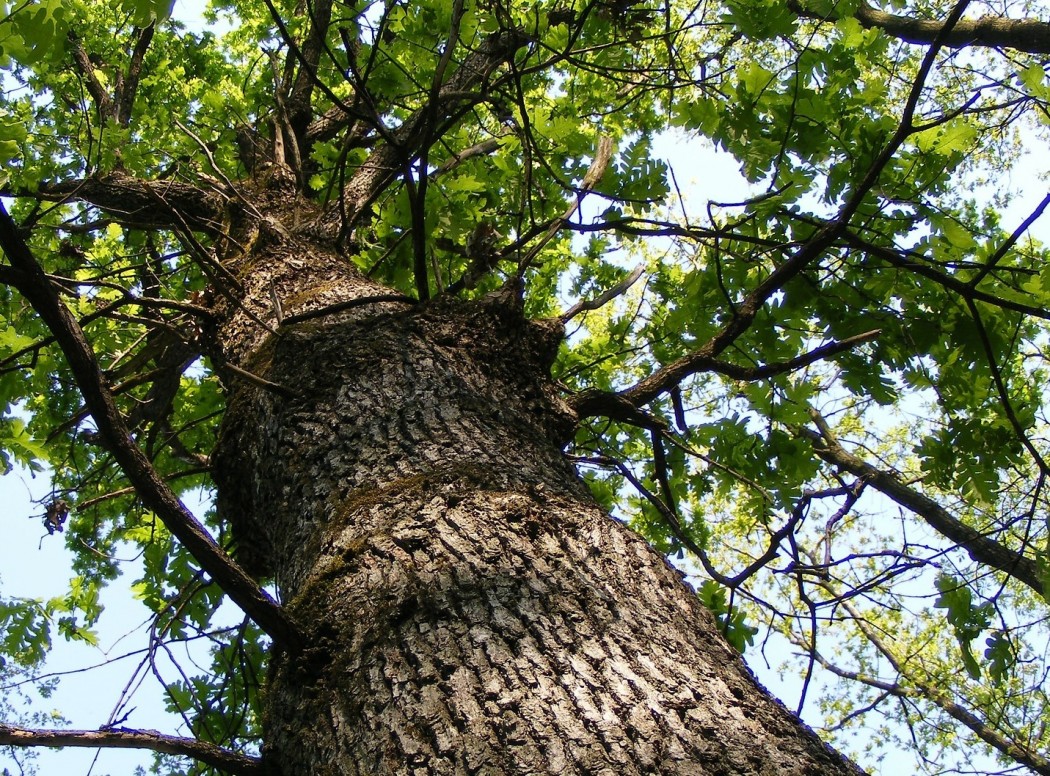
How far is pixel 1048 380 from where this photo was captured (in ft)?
14.1

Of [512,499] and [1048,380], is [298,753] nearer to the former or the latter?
[512,499]

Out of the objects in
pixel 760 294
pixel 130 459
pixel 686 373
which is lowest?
pixel 130 459

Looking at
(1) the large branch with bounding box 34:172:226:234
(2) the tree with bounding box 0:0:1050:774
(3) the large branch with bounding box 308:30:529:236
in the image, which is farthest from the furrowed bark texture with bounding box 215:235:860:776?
(1) the large branch with bounding box 34:172:226:234

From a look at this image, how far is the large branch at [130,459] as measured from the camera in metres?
1.27

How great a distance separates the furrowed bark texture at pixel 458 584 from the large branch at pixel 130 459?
0.41ft

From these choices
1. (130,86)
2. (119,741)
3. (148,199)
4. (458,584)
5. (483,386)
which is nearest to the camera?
(119,741)

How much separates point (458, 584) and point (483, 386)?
76 centimetres

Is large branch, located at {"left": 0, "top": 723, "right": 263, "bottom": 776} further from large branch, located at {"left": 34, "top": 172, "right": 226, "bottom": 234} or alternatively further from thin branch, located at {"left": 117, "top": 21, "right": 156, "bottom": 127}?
thin branch, located at {"left": 117, "top": 21, "right": 156, "bottom": 127}

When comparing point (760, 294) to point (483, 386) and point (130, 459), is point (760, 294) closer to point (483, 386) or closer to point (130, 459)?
point (483, 386)

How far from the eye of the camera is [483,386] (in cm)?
202

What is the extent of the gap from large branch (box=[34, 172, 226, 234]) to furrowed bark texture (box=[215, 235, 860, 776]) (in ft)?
6.48

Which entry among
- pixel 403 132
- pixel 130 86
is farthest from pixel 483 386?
pixel 130 86

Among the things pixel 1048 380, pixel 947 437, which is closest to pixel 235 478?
pixel 947 437

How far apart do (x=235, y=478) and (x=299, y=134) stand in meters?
3.08
